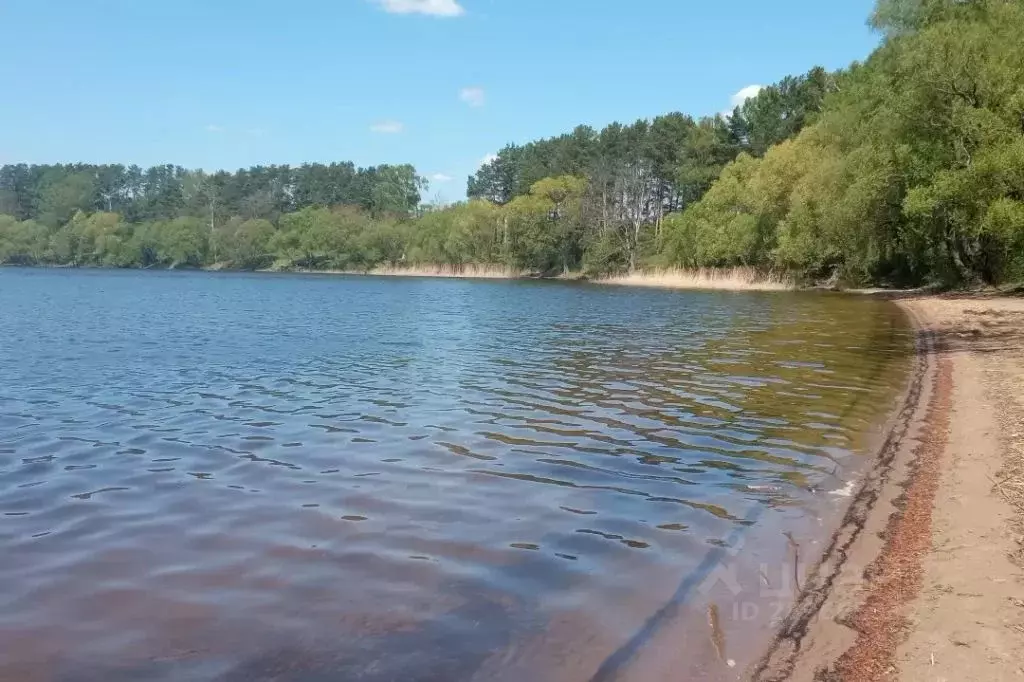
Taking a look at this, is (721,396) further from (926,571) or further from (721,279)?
(721,279)

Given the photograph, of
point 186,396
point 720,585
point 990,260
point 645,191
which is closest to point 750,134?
point 645,191

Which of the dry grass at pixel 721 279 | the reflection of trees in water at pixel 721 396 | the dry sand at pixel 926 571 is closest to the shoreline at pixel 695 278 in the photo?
the dry grass at pixel 721 279

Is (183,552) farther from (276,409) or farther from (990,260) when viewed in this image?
(990,260)

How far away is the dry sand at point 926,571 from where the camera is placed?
15.5 ft

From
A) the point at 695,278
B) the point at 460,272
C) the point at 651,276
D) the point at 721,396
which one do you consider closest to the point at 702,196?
the point at 651,276

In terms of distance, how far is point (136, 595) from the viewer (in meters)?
6.15

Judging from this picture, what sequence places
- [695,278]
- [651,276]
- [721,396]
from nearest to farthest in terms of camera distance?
[721,396] < [695,278] < [651,276]

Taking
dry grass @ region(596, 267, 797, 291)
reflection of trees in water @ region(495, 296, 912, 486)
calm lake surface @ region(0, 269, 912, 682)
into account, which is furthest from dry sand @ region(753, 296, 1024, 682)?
dry grass @ region(596, 267, 797, 291)

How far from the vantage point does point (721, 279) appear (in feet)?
230

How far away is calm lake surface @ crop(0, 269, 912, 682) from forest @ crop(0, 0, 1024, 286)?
851 inches

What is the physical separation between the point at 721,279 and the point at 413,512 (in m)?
65.5

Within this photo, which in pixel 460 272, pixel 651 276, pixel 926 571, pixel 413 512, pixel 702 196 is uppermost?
pixel 702 196

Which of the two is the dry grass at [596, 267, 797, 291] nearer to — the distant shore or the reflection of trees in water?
the distant shore

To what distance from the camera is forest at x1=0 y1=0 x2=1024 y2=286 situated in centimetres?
3400
